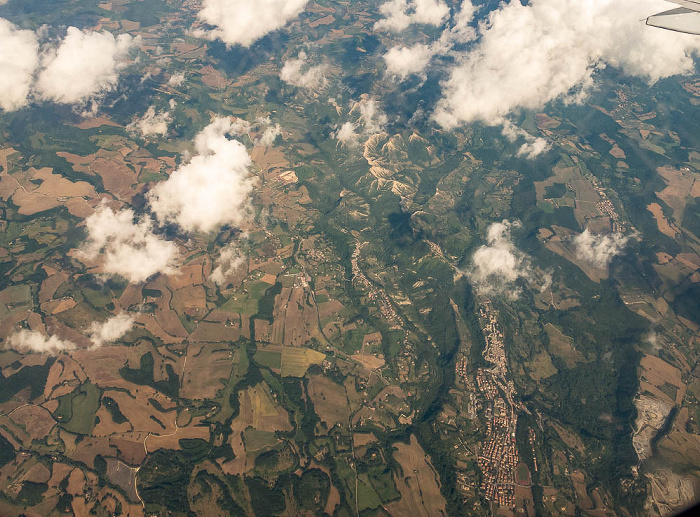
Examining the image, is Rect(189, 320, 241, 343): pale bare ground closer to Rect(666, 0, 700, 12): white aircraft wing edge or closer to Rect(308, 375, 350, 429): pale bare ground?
Rect(308, 375, 350, 429): pale bare ground

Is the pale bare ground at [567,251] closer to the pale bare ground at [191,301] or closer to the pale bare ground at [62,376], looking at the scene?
the pale bare ground at [191,301]

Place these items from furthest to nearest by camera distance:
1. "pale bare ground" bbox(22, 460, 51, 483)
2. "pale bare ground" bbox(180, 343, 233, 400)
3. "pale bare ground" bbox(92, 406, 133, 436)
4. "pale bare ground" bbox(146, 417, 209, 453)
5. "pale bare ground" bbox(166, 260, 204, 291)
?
"pale bare ground" bbox(166, 260, 204, 291) < "pale bare ground" bbox(180, 343, 233, 400) < "pale bare ground" bbox(92, 406, 133, 436) < "pale bare ground" bbox(146, 417, 209, 453) < "pale bare ground" bbox(22, 460, 51, 483)

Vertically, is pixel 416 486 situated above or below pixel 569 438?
above

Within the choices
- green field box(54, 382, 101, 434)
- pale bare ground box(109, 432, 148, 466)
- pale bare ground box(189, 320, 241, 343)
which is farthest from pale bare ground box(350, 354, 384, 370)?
green field box(54, 382, 101, 434)

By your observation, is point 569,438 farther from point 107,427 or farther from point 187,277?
point 187,277

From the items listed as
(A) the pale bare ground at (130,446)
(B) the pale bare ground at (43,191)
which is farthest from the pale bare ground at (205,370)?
(B) the pale bare ground at (43,191)

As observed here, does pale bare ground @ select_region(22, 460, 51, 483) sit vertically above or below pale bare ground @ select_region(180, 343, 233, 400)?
above

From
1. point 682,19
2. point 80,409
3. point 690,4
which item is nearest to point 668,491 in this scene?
point 682,19
